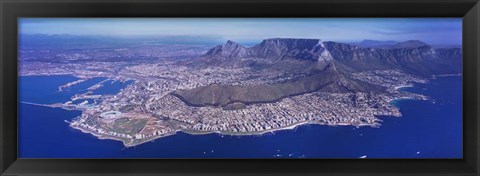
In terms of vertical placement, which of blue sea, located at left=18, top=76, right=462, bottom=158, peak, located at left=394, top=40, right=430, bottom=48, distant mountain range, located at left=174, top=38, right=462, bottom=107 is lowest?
blue sea, located at left=18, top=76, right=462, bottom=158

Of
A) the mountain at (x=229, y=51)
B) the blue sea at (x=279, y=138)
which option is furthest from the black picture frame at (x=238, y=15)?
the mountain at (x=229, y=51)

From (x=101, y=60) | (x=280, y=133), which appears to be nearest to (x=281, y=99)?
(x=280, y=133)

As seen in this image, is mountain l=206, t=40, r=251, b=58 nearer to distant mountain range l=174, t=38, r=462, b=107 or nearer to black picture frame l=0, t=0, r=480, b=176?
distant mountain range l=174, t=38, r=462, b=107

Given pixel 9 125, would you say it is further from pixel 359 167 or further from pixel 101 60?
pixel 359 167

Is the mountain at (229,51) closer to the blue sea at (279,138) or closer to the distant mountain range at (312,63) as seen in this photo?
the distant mountain range at (312,63)

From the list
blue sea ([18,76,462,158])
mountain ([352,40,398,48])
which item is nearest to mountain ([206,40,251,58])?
blue sea ([18,76,462,158])

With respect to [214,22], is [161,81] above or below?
below

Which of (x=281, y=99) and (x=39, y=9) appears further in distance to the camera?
(x=281, y=99)

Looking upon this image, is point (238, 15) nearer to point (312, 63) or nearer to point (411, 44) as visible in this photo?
point (312, 63)
